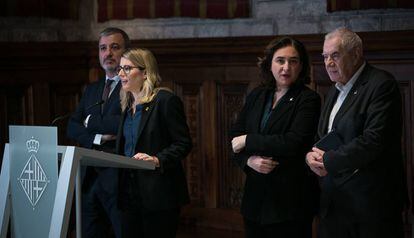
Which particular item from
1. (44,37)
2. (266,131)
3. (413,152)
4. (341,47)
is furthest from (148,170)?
(44,37)

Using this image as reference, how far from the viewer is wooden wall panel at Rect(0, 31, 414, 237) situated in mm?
5098

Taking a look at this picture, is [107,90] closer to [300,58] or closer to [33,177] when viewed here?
[300,58]

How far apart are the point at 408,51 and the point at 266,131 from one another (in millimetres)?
1411

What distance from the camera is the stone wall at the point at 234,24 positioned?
15.5 feet

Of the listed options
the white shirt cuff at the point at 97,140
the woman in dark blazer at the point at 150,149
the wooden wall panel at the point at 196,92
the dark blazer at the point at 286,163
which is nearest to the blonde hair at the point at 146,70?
the woman in dark blazer at the point at 150,149

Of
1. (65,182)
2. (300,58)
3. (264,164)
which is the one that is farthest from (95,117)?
(65,182)

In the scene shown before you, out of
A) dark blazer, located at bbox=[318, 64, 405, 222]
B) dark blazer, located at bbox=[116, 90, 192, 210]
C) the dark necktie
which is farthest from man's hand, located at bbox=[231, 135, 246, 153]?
the dark necktie

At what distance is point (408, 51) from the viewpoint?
172 inches

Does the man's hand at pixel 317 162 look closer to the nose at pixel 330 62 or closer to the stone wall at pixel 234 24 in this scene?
the nose at pixel 330 62

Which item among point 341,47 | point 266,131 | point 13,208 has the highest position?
point 341,47

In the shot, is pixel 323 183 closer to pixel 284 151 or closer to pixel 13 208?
pixel 284 151

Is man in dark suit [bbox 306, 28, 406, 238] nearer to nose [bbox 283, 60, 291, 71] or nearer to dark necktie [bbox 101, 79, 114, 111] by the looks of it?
nose [bbox 283, 60, 291, 71]

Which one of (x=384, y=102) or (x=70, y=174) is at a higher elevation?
(x=384, y=102)

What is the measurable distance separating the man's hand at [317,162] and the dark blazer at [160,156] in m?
0.65
